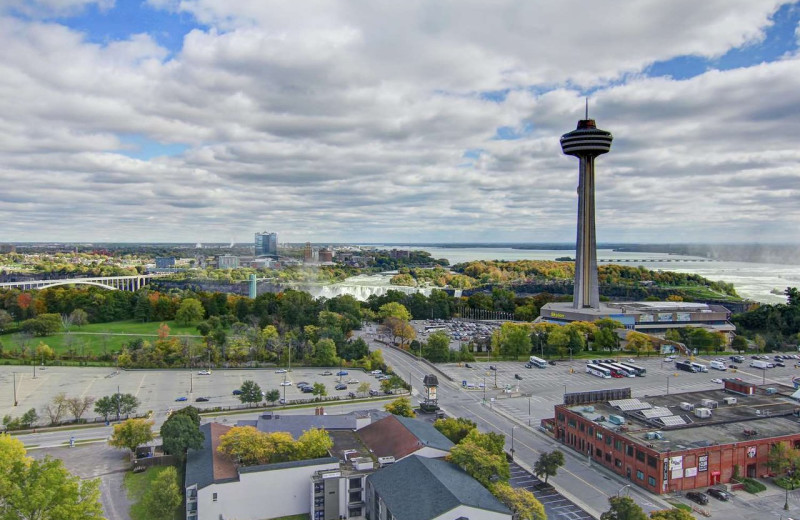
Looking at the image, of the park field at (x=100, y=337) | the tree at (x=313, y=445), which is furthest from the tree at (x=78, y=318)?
the tree at (x=313, y=445)

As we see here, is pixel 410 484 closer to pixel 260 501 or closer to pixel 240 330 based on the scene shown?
pixel 260 501

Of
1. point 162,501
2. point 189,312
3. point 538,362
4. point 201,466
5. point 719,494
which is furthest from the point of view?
point 189,312

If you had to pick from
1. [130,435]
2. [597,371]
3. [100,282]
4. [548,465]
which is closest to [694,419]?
[548,465]

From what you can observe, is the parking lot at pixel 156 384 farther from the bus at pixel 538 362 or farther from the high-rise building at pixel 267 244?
the high-rise building at pixel 267 244

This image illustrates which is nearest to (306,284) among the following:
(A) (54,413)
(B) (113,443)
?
(A) (54,413)

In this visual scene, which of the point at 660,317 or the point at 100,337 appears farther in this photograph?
the point at 660,317

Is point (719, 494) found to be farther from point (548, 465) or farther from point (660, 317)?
point (660, 317)
